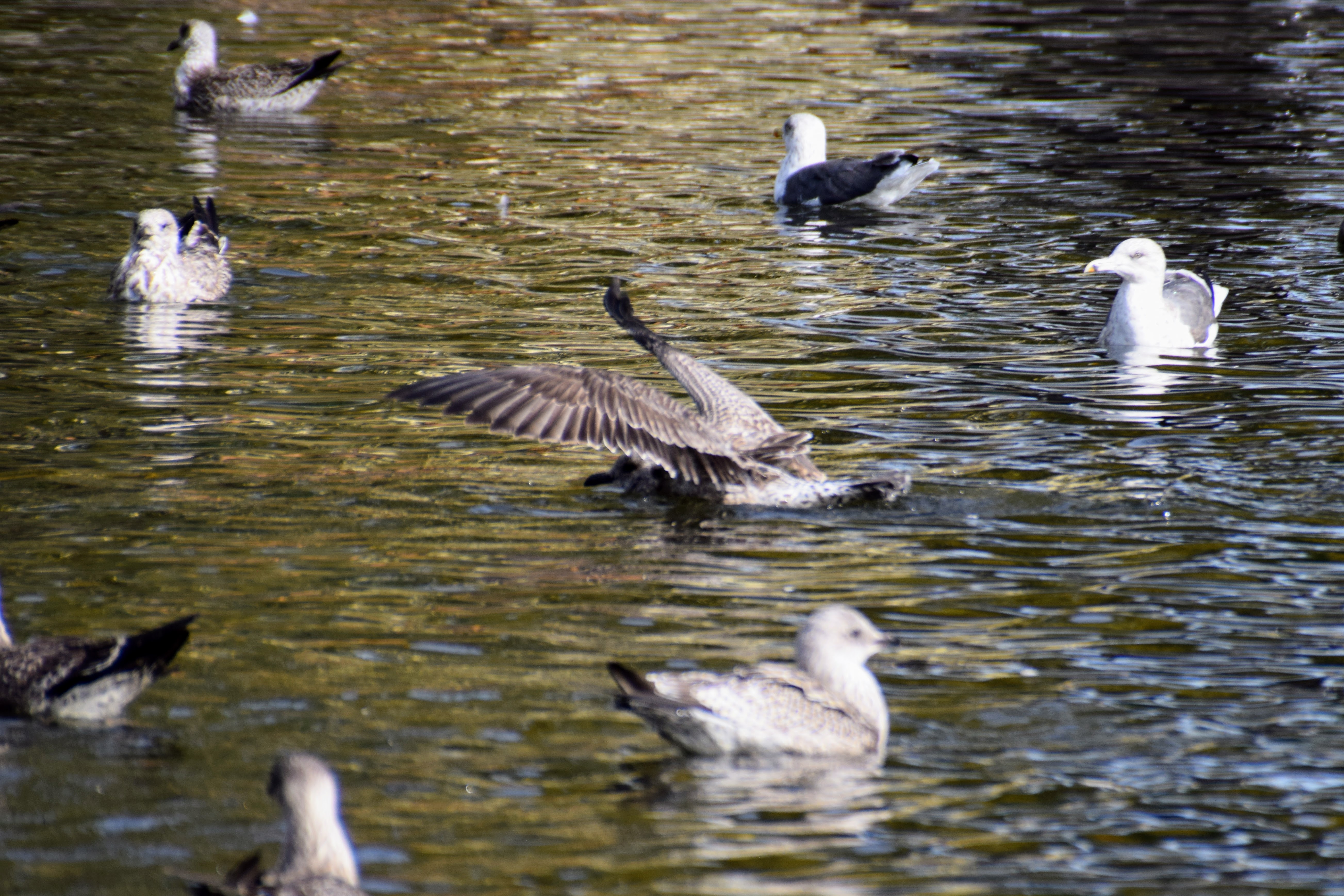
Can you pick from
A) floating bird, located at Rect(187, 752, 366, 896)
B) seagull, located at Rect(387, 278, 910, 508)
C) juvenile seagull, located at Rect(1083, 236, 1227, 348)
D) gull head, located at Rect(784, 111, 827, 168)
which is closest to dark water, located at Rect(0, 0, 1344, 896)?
seagull, located at Rect(387, 278, 910, 508)

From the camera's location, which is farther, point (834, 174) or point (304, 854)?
point (834, 174)

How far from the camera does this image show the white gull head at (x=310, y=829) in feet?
16.1

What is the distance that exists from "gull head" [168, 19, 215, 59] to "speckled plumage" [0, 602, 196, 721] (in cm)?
1873

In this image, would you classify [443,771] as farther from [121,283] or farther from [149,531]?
[121,283]

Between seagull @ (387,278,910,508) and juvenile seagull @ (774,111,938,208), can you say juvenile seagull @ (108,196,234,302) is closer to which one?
seagull @ (387,278,910,508)

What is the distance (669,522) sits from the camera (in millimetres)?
9336

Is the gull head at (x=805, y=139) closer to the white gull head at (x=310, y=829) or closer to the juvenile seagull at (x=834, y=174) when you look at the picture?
the juvenile seagull at (x=834, y=174)

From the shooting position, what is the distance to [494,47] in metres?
29.7

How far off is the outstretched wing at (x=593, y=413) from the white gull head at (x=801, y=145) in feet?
32.1

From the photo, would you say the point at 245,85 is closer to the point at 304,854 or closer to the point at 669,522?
the point at 669,522

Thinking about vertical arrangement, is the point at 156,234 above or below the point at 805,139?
below

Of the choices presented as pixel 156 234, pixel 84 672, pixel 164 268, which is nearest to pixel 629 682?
pixel 84 672

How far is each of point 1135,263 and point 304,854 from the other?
376 inches

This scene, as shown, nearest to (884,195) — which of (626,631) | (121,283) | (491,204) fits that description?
(491,204)
